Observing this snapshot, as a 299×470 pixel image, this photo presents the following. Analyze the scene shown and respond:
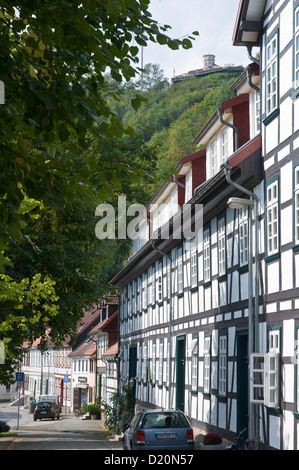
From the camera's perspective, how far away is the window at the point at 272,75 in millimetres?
17109

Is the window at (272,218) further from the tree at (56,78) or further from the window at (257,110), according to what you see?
the tree at (56,78)

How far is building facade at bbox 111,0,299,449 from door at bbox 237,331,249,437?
2cm

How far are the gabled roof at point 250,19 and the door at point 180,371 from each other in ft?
36.8

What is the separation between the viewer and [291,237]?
15281mm

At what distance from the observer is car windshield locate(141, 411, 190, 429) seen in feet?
59.2

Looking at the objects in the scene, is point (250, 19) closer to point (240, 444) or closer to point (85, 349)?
point (240, 444)

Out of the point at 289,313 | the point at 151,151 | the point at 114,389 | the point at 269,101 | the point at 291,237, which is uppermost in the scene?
the point at 151,151

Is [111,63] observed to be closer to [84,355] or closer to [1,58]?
[1,58]

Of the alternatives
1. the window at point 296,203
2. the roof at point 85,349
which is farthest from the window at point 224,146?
the roof at point 85,349

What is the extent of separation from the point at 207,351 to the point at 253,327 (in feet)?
17.3

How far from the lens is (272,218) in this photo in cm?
1673

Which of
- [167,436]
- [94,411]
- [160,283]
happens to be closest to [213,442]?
[167,436]

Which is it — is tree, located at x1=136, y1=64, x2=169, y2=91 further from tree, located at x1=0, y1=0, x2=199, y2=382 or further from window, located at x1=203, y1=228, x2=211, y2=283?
tree, located at x1=0, y1=0, x2=199, y2=382

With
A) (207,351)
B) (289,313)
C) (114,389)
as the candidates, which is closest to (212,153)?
(207,351)
